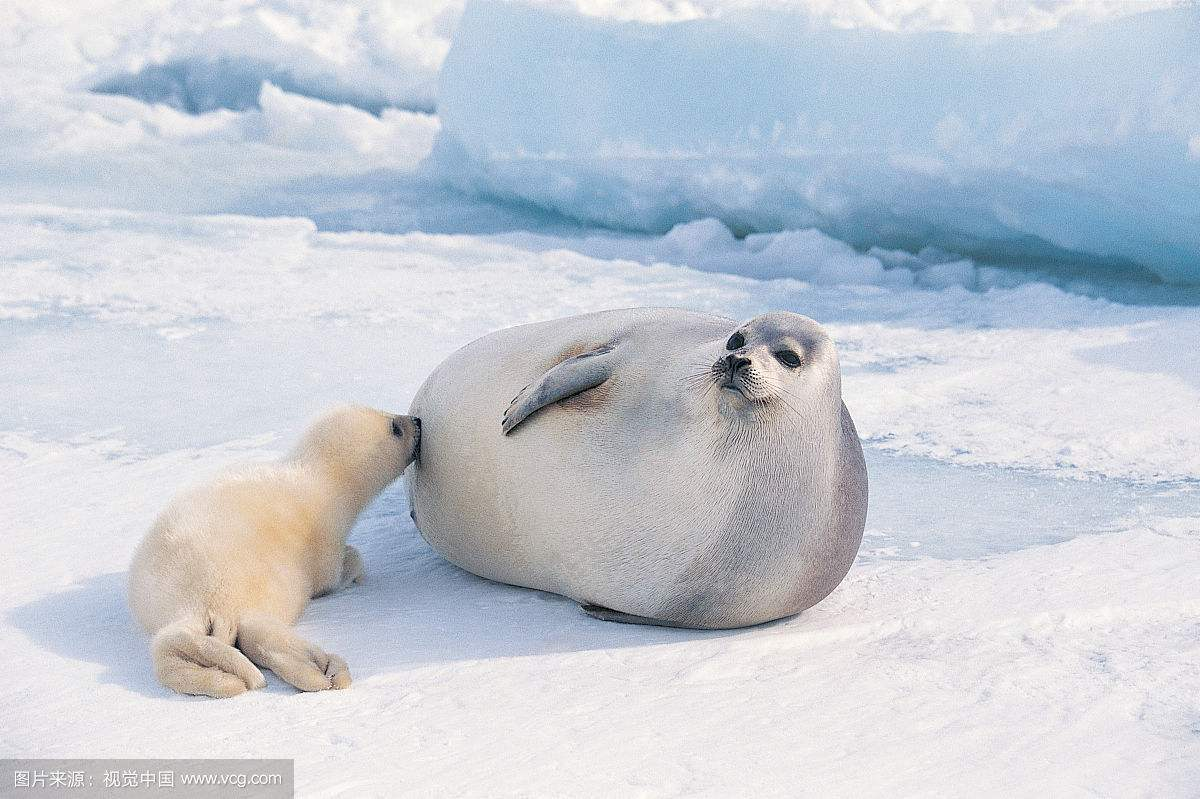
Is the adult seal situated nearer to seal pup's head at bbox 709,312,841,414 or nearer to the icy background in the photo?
seal pup's head at bbox 709,312,841,414

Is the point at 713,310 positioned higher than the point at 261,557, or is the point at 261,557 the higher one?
the point at 713,310

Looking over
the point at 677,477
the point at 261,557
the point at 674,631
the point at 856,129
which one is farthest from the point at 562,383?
the point at 856,129

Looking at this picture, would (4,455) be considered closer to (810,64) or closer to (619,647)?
(619,647)

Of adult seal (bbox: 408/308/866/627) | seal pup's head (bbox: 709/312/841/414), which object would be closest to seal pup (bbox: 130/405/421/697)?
adult seal (bbox: 408/308/866/627)

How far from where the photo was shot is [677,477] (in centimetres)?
286

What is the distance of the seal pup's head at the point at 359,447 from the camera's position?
126 inches

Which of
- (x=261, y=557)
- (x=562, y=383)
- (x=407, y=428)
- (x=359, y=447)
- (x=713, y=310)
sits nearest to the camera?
(x=261, y=557)

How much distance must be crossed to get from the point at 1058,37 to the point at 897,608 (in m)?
4.79

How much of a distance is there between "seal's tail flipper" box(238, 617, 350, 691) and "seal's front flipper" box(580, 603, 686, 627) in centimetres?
64

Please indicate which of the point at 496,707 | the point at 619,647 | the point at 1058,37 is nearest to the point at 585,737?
the point at 496,707

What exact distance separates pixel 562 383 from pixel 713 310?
3.59 metres

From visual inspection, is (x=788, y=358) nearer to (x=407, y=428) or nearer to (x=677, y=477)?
(x=677, y=477)

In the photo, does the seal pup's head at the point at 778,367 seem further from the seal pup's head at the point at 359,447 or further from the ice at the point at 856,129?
the ice at the point at 856,129

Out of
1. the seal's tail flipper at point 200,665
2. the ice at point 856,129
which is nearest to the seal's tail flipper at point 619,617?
the seal's tail flipper at point 200,665
